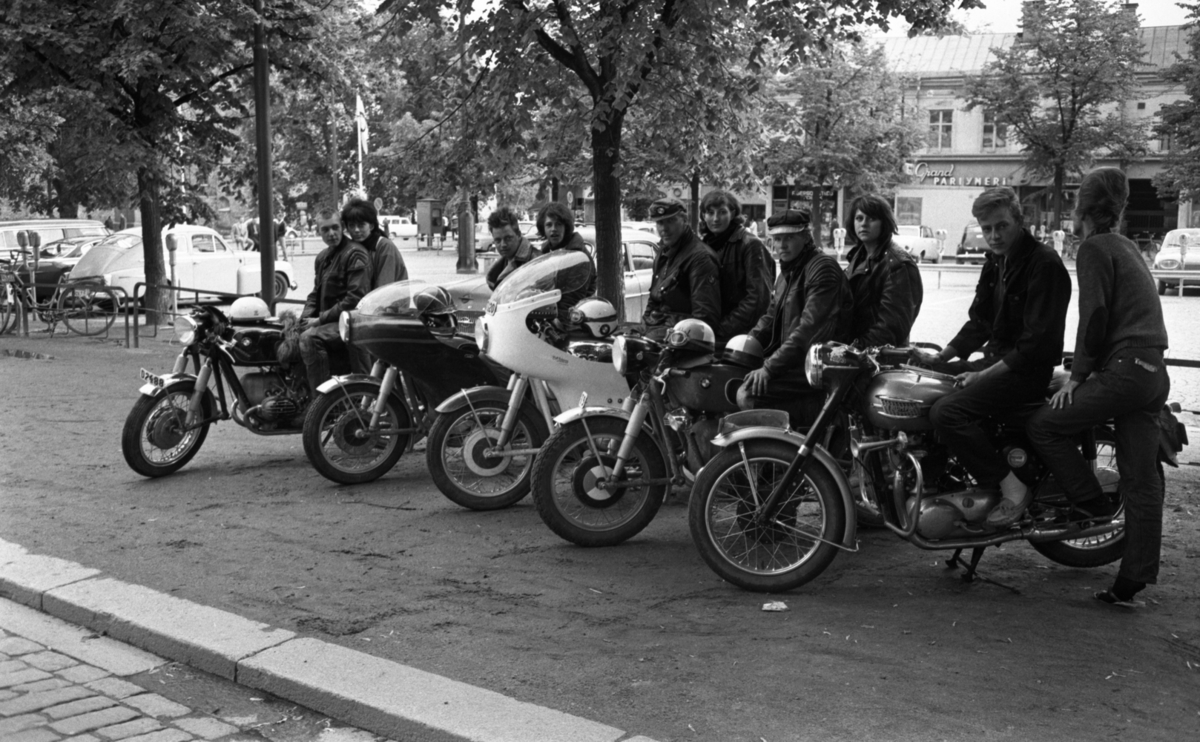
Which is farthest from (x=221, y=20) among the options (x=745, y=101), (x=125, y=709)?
(x=125, y=709)

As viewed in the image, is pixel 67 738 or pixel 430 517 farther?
pixel 430 517

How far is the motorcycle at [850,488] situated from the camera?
5754 mm

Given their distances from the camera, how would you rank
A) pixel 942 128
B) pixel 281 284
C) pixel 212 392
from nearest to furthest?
pixel 212 392 < pixel 281 284 < pixel 942 128

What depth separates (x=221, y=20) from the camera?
659 inches

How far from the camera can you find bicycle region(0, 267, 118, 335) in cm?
2006

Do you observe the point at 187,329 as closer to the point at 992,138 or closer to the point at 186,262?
the point at 186,262

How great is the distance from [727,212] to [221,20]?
36.4ft

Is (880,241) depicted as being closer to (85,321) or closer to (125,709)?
(125,709)

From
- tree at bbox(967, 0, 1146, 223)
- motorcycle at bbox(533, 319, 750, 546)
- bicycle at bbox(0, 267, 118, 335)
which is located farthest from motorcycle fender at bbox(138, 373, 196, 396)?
tree at bbox(967, 0, 1146, 223)

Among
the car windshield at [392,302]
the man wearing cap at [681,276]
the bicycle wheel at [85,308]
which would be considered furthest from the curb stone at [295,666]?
the bicycle wheel at [85,308]

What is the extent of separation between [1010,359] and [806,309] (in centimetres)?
109

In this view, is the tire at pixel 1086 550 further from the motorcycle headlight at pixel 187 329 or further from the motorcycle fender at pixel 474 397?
the motorcycle headlight at pixel 187 329

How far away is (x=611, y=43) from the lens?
10.9m

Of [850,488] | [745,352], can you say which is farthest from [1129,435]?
[745,352]
